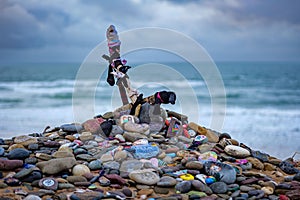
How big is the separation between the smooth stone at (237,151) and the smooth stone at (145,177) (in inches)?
48.0

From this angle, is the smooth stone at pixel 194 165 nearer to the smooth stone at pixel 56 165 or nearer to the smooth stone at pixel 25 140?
the smooth stone at pixel 56 165

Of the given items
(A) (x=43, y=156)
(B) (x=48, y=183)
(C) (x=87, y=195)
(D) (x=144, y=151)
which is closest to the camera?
(C) (x=87, y=195)

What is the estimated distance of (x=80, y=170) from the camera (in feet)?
13.2

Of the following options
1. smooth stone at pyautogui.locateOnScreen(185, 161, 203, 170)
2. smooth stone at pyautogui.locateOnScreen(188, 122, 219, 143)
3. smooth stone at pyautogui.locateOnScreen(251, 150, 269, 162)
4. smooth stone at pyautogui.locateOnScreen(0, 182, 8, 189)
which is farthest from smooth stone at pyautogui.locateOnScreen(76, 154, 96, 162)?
smooth stone at pyautogui.locateOnScreen(251, 150, 269, 162)

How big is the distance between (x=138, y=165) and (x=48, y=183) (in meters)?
0.96

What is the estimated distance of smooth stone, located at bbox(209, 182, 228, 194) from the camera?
3.80 m

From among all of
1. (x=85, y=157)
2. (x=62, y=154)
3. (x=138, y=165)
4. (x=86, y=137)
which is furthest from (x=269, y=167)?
(x=62, y=154)

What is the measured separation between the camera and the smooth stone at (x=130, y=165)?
13.5 ft

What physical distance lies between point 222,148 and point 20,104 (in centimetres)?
1201

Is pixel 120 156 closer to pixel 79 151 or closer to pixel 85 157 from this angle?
pixel 85 157

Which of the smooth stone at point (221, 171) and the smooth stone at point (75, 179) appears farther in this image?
the smooth stone at point (221, 171)

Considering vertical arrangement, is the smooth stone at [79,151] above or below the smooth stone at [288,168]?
above

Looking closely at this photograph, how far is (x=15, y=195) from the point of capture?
3533 mm

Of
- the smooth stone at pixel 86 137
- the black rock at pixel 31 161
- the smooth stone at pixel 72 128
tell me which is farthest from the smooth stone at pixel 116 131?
the black rock at pixel 31 161
